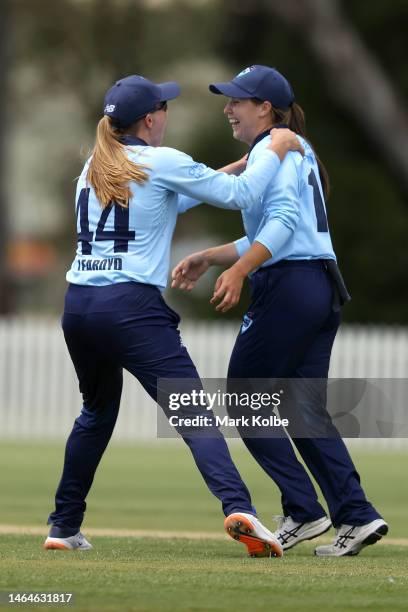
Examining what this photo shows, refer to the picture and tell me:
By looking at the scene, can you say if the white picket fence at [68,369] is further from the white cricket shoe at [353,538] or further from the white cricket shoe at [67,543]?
the white cricket shoe at [67,543]

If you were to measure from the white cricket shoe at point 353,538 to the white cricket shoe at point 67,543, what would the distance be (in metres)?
1.12

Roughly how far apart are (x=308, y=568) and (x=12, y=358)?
13555 mm

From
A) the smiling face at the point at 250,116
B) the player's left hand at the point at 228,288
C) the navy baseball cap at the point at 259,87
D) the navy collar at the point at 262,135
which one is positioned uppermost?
the navy baseball cap at the point at 259,87

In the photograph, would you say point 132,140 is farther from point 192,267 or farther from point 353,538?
point 353,538

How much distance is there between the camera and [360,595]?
5.33 meters

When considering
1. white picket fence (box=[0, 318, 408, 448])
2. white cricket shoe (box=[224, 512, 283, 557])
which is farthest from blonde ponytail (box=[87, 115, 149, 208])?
white picket fence (box=[0, 318, 408, 448])

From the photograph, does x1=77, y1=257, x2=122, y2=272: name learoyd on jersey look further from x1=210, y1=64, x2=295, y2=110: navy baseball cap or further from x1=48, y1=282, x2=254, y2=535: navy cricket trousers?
x1=210, y1=64, x2=295, y2=110: navy baseball cap

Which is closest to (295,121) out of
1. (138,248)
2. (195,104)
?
(138,248)

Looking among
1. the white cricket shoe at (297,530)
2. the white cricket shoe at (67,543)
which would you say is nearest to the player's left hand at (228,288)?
the white cricket shoe at (297,530)

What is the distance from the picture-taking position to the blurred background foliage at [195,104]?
21.9m

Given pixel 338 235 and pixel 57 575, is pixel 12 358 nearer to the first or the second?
pixel 338 235

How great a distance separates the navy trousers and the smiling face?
2.26ft

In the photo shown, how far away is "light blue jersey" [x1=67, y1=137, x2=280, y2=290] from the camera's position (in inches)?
251

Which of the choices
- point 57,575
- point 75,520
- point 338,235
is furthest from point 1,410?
point 57,575
